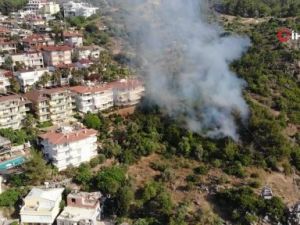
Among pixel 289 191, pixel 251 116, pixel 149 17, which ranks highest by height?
pixel 149 17

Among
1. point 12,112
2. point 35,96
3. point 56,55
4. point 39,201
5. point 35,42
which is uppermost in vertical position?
point 35,42

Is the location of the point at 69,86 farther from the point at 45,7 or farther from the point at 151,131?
the point at 45,7

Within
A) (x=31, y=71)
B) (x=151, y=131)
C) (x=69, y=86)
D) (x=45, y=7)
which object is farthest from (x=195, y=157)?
(x=45, y=7)

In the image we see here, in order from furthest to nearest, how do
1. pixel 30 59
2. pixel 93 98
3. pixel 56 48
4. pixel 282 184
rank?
pixel 56 48 → pixel 30 59 → pixel 93 98 → pixel 282 184

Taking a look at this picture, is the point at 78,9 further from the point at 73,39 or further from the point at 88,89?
the point at 88,89

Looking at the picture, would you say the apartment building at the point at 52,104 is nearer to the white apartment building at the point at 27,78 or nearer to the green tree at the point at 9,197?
the white apartment building at the point at 27,78

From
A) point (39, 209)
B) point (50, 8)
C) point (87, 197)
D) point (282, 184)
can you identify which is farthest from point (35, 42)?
point (282, 184)
